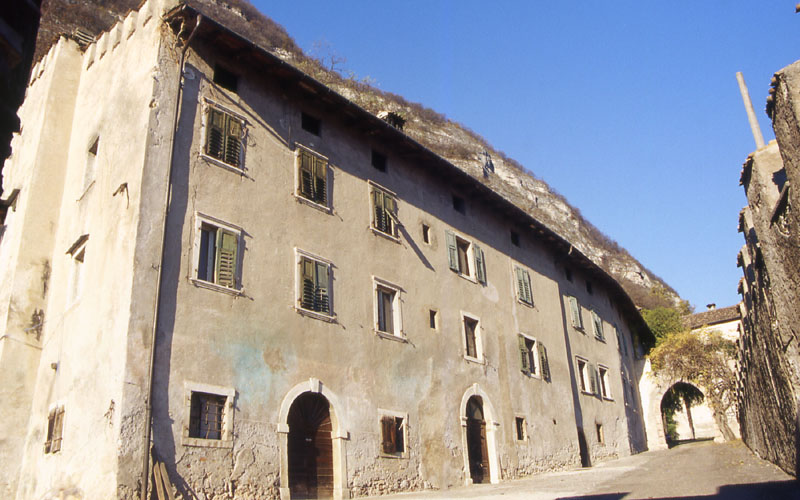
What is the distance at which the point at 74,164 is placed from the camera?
16.1 metres

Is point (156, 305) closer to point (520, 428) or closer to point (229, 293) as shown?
point (229, 293)

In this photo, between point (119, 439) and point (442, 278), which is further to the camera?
point (442, 278)

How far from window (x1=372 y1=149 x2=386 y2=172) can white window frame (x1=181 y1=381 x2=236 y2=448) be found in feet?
27.7

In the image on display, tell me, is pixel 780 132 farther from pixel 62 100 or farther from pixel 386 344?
pixel 62 100

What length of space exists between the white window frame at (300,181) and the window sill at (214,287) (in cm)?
319

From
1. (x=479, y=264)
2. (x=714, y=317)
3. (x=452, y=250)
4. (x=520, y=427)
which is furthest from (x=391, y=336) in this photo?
(x=714, y=317)

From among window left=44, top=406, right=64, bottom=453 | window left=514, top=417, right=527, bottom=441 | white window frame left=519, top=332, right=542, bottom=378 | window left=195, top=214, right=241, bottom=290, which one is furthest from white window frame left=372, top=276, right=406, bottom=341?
window left=44, top=406, right=64, bottom=453

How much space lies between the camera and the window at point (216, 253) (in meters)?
12.9

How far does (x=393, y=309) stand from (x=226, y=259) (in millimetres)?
5409

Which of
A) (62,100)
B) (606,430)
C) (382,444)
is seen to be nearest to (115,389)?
(382,444)

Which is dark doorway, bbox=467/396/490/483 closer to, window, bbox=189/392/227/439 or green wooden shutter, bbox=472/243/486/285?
green wooden shutter, bbox=472/243/486/285

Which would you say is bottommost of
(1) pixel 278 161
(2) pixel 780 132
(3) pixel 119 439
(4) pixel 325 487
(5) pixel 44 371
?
(4) pixel 325 487

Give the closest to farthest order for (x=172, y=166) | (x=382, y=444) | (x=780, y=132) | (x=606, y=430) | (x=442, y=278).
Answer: (x=780, y=132), (x=172, y=166), (x=382, y=444), (x=442, y=278), (x=606, y=430)

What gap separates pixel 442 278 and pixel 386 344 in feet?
12.2
